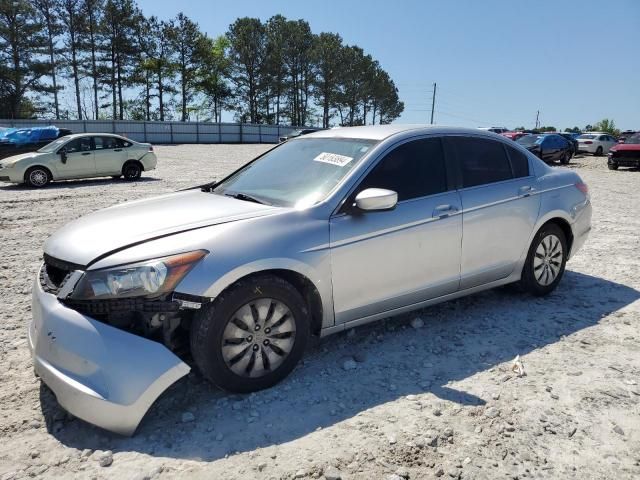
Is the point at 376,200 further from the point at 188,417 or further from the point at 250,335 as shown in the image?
the point at 188,417

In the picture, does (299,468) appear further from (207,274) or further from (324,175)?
(324,175)

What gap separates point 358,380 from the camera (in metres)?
3.37

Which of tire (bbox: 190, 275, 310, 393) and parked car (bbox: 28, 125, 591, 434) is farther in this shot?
tire (bbox: 190, 275, 310, 393)

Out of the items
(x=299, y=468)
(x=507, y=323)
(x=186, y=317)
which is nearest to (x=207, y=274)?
(x=186, y=317)

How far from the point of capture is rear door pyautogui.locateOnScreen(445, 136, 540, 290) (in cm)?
409

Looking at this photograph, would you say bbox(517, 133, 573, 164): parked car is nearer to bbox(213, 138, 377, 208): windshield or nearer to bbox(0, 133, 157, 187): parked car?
bbox(0, 133, 157, 187): parked car

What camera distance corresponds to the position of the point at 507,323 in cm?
431

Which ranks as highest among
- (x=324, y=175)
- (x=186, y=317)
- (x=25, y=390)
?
(x=324, y=175)

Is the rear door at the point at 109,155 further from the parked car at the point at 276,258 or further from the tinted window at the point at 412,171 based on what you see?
the tinted window at the point at 412,171

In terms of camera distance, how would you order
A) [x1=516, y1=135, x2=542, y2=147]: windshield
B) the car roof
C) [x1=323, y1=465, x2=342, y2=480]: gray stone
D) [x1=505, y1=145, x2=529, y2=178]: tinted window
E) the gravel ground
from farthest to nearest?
[x1=516, y1=135, x2=542, y2=147]: windshield < [x1=505, y1=145, x2=529, y2=178]: tinted window < the car roof < the gravel ground < [x1=323, y1=465, x2=342, y2=480]: gray stone

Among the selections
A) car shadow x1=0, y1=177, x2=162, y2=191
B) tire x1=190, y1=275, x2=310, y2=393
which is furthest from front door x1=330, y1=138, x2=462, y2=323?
car shadow x1=0, y1=177, x2=162, y2=191

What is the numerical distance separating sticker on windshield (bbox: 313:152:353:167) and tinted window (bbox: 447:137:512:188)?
1012 mm

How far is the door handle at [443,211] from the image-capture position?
3.83 m

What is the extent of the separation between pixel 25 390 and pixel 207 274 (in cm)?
152
